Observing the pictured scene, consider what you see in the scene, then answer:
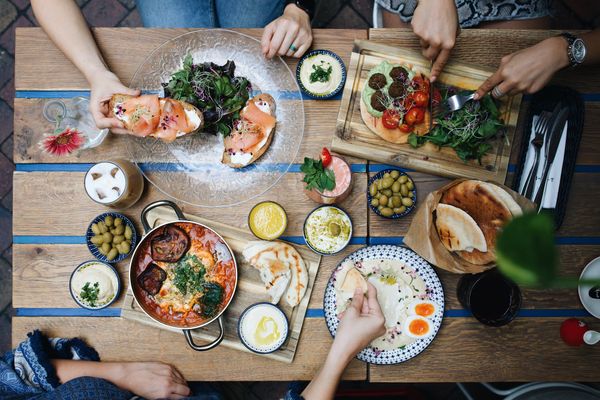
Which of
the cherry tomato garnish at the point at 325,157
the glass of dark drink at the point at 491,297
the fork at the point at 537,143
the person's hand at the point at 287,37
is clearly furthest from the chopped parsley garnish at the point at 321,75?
the glass of dark drink at the point at 491,297

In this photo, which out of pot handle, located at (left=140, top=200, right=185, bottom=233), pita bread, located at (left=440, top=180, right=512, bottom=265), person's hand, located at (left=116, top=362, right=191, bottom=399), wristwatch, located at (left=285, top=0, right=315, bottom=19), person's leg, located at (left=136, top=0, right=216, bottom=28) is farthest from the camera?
person's leg, located at (left=136, top=0, right=216, bottom=28)

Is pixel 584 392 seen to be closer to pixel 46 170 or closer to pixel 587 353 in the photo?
pixel 587 353

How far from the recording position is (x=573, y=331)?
1.69m

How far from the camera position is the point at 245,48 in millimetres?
1797

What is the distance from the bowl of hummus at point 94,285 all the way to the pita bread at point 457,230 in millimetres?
1353

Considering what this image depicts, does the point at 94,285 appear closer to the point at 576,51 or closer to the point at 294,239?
the point at 294,239

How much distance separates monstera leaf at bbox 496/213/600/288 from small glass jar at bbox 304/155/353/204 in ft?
4.16

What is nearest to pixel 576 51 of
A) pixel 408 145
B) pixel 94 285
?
pixel 408 145

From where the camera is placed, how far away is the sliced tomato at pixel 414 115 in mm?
1697

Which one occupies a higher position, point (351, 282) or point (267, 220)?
point (267, 220)

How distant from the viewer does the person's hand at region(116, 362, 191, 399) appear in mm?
1750

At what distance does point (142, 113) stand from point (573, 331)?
1934 mm

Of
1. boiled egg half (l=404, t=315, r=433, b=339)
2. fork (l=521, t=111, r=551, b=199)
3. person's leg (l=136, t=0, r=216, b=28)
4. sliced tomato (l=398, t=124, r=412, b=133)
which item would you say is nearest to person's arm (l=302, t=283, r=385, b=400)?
boiled egg half (l=404, t=315, r=433, b=339)

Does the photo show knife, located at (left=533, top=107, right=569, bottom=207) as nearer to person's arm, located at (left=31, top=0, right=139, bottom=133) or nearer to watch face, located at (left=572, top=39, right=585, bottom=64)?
watch face, located at (left=572, top=39, right=585, bottom=64)
